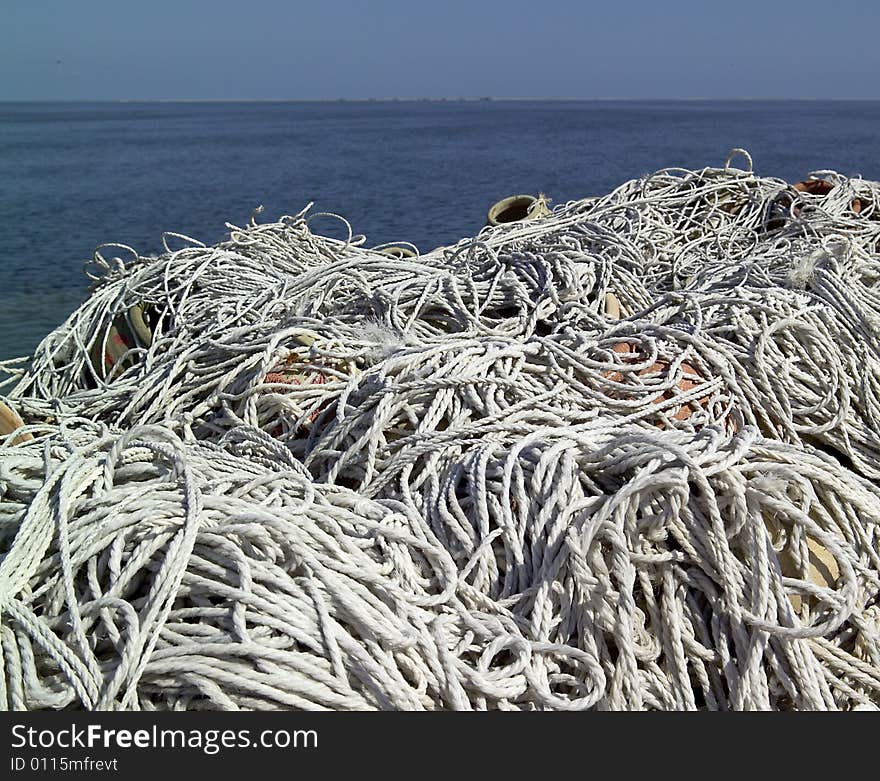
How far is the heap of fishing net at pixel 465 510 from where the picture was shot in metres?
1.69

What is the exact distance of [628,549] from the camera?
6.25 feet

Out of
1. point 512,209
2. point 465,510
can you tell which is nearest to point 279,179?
point 512,209

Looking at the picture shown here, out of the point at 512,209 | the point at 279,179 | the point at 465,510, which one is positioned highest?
the point at 279,179

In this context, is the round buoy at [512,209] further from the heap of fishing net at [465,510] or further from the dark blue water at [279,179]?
the dark blue water at [279,179]

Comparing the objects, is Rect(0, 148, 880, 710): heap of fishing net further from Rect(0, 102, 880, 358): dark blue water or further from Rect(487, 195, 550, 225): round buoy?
Rect(0, 102, 880, 358): dark blue water

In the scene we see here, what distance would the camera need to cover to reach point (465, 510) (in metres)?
2.14

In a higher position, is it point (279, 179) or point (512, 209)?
point (279, 179)

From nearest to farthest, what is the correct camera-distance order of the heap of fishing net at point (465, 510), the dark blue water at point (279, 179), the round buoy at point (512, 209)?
1. the heap of fishing net at point (465, 510)
2. the round buoy at point (512, 209)
3. the dark blue water at point (279, 179)

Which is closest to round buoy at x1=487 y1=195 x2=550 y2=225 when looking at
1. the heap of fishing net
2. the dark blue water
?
the heap of fishing net

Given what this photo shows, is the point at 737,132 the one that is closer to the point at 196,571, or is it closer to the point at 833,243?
the point at 833,243

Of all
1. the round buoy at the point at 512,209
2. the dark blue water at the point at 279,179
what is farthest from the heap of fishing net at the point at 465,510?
the dark blue water at the point at 279,179

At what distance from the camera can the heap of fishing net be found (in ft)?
5.53

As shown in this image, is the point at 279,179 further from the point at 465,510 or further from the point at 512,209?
the point at 465,510

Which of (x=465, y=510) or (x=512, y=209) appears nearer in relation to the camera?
(x=465, y=510)
